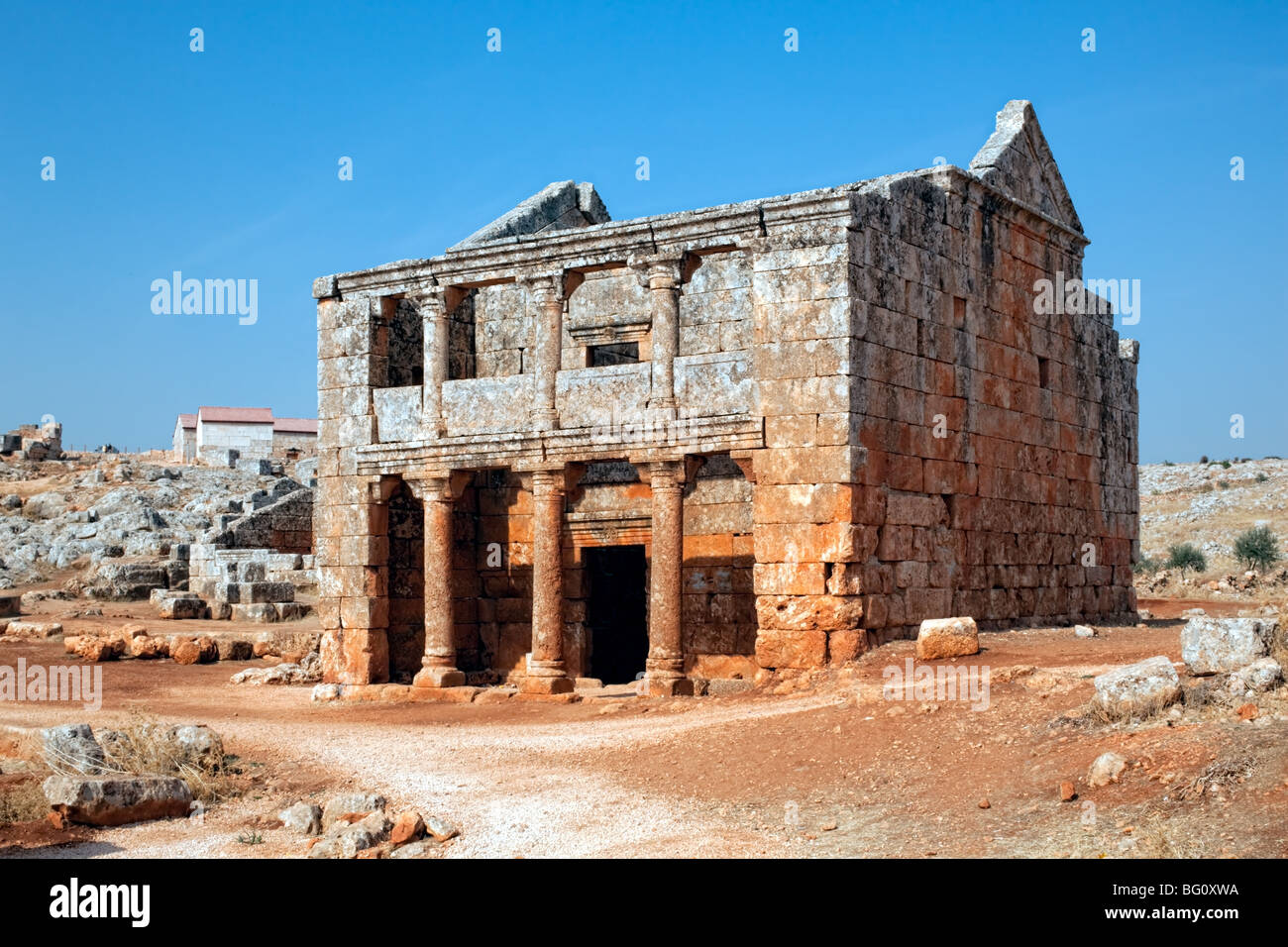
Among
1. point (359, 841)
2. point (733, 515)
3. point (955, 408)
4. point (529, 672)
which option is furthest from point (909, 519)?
point (359, 841)

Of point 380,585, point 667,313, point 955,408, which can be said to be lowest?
point 380,585

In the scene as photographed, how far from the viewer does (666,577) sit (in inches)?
615

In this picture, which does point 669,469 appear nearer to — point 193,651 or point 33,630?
point 193,651

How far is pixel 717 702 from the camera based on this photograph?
14211 mm

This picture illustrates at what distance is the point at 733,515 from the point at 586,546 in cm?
227

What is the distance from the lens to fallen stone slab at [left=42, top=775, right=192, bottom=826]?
9836 millimetres

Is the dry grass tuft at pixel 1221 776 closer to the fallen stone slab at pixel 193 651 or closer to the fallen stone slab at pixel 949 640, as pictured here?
the fallen stone slab at pixel 949 640

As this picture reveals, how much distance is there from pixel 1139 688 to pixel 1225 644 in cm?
74

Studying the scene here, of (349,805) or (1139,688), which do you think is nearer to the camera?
(1139,688)

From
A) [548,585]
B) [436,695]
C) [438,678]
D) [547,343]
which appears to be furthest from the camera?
[438,678]

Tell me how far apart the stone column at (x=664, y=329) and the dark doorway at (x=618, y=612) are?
422 centimetres

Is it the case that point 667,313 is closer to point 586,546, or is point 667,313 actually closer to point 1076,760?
point 586,546

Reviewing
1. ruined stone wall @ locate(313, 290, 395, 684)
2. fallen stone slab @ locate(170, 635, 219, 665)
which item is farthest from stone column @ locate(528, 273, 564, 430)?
fallen stone slab @ locate(170, 635, 219, 665)

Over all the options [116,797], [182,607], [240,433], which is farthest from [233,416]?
[116,797]
